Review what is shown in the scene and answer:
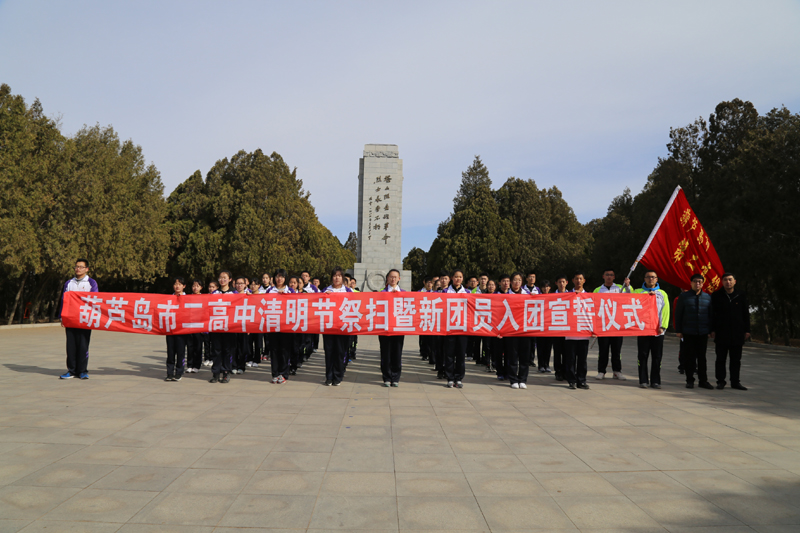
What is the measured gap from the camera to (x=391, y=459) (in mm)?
3918

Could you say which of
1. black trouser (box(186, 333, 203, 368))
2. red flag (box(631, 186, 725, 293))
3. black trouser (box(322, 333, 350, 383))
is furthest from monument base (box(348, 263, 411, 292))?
red flag (box(631, 186, 725, 293))

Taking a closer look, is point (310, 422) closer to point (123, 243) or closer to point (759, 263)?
point (759, 263)

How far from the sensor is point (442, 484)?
3410 millimetres

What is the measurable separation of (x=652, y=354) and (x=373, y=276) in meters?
14.0

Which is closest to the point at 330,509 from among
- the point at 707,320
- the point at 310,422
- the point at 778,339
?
the point at 310,422

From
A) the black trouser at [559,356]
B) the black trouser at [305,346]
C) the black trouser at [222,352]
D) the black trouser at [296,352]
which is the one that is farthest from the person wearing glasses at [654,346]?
the black trouser at [222,352]

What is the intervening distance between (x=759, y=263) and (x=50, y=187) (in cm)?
2326

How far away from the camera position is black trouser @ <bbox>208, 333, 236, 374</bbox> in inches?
291

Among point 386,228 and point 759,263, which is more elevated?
point 386,228

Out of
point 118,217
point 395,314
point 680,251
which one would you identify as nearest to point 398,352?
point 395,314

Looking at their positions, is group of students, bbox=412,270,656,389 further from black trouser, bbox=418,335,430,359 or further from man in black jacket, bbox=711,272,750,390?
black trouser, bbox=418,335,430,359

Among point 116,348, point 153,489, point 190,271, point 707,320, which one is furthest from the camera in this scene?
point 190,271

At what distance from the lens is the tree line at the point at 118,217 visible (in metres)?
16.1

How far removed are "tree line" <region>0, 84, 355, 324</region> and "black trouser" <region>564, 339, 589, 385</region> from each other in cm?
1631
